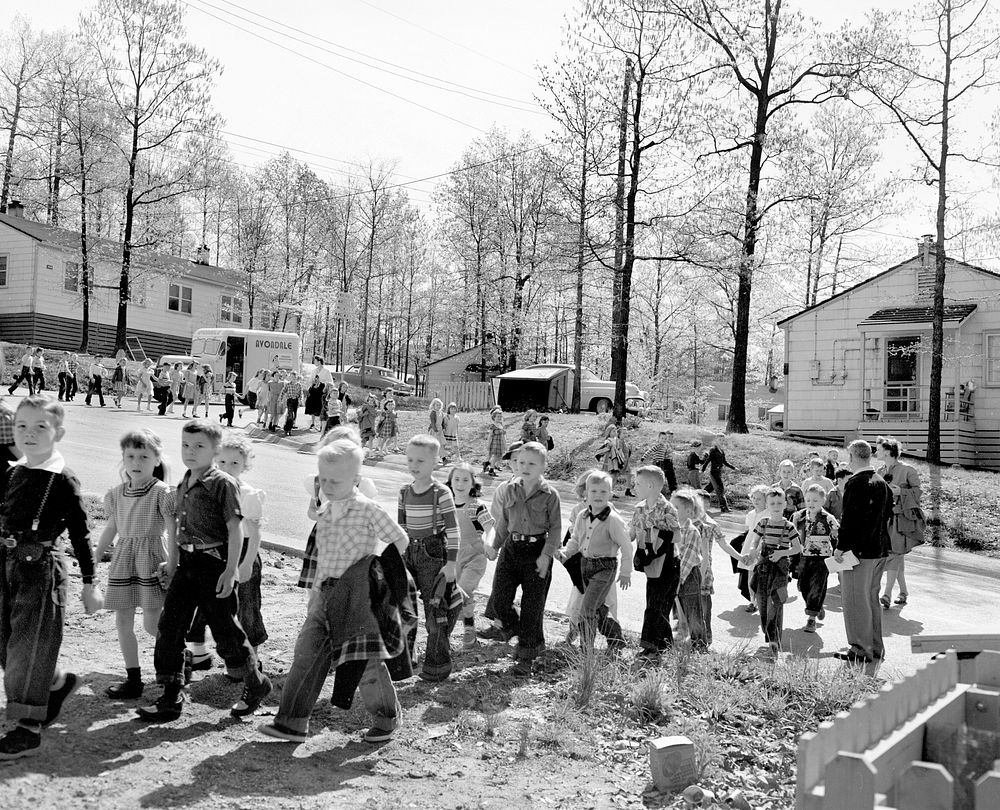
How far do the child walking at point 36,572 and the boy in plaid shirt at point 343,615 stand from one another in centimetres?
106

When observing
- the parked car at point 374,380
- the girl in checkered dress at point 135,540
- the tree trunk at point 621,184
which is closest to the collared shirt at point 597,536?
the girl in checkered dress at point 135,540

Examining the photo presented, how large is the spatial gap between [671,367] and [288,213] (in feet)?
92.2

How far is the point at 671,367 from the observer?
6128cm

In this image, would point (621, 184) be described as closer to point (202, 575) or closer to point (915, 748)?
point (202, 575)

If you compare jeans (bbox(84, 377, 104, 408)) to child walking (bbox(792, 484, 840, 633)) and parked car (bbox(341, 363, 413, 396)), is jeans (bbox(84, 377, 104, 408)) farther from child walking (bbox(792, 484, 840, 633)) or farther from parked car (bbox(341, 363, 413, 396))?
child walking (bbox(792, 484, 840, 633))

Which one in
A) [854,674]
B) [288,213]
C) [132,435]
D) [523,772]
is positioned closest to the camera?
[523,772]

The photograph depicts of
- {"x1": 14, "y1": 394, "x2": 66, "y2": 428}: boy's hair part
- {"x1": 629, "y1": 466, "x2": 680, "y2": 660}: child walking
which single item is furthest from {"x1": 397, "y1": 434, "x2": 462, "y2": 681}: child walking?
{"x1": 14, "y1": 394, "x2": 66, "y2": 428}: boy's hair part

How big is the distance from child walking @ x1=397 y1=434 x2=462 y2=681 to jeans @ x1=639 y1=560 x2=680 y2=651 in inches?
58.8

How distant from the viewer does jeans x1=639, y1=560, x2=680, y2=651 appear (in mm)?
6301

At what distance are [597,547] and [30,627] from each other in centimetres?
372

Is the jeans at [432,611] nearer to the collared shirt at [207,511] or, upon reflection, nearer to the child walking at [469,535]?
the child walking at [469,535]

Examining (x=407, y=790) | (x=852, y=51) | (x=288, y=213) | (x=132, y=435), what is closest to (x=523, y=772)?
(x=407, y=790)

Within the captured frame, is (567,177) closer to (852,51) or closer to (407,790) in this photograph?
(852,51)

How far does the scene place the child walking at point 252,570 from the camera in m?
5.25
